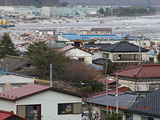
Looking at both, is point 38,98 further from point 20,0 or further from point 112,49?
point 20,0

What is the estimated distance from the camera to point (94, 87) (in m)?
7.75

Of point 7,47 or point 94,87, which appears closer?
point 94,87

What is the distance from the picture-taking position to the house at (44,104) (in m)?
4.71

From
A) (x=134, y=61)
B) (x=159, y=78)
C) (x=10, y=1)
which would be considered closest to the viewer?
(x=159, y=78)

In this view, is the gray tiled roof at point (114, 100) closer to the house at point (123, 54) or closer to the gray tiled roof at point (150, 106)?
the gray tiled roof at point (150, 106)

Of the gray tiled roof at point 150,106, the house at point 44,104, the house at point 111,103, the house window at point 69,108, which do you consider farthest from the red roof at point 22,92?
the gray tiled roof at point 150,106

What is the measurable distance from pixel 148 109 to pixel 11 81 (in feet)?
9.85

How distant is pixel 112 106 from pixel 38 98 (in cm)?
62

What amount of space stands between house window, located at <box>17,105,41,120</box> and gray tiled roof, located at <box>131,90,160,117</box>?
110cm

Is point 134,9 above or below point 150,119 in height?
above

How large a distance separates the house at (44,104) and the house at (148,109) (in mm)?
1049

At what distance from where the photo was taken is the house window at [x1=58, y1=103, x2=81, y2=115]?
484 cm

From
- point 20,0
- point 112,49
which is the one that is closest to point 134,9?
point 20,0

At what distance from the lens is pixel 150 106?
3.77 meters
